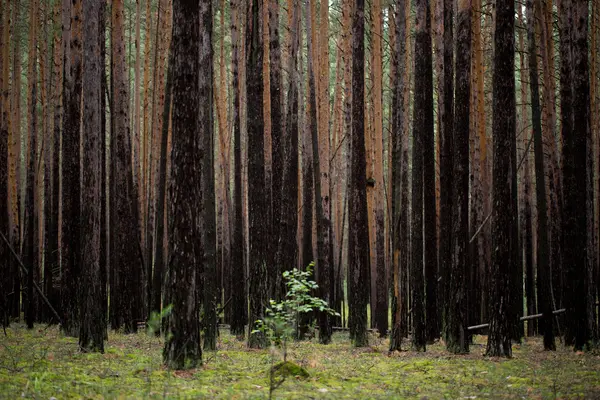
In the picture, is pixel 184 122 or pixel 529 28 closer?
pixel 184 122

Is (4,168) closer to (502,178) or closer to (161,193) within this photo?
(161,193)

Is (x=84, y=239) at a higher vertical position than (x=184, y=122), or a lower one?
lower

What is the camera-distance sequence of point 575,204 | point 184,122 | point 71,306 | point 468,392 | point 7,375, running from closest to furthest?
point 7,375, point 468,392, point 184,122, point 575,204, point 71,306

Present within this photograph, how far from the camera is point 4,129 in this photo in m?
15.0

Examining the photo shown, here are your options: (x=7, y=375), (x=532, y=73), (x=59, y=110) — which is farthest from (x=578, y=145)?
(x=59, y=110)

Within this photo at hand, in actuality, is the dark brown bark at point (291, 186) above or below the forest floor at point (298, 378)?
above

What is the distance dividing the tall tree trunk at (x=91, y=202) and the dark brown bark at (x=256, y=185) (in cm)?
289

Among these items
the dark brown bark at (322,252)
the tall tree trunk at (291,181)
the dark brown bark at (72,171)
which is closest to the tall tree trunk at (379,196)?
the dark brown bark at (322,252)

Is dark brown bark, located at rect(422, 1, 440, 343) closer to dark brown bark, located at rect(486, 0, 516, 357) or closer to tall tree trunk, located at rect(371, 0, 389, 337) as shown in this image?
dark brown bark, located at rect(486, 0, 516, 357)

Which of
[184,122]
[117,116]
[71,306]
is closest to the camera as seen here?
[184,122]

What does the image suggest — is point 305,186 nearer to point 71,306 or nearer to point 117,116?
point 117,116

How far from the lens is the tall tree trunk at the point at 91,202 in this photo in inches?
341

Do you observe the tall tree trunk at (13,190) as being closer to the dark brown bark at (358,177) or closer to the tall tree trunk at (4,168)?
the tall tree trunk at (4,168)

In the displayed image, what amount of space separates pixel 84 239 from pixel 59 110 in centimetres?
817
